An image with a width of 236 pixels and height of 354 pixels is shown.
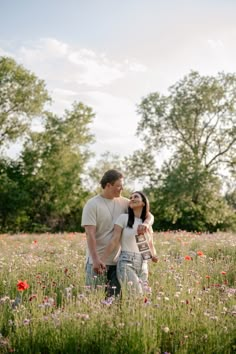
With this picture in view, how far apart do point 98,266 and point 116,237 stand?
43 centimetres

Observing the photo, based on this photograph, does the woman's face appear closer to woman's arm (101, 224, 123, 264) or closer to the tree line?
woman's arm (101, 224, 123, 264)

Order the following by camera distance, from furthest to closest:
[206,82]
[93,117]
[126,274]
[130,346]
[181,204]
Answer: [93,117] → [206,82] → [181,204] → [126,274] → [130,346]

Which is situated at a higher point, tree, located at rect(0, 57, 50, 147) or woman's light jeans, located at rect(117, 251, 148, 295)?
tree, located at rect(0, 57, 50, 147)

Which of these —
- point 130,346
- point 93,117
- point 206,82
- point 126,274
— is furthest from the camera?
point 93,117

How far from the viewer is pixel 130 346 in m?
4.76

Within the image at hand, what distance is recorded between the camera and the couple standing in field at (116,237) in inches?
252

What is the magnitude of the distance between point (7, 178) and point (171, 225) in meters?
11.8

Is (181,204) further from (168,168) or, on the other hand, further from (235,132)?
(235,132)

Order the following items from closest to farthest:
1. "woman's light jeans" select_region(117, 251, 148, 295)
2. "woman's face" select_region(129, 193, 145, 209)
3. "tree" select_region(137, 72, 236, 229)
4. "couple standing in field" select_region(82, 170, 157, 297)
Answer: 1. "woman's light jeans" select_region(117, 251, 148, 295)
2. "couple standing in field" select_region(82, 170, 157, 297)
3. "woman's face" select_region(129, 193, 145, 209)
4. "tree" select_region(137, 72, 236, 229)

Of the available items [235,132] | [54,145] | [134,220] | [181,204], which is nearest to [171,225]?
[181,204]

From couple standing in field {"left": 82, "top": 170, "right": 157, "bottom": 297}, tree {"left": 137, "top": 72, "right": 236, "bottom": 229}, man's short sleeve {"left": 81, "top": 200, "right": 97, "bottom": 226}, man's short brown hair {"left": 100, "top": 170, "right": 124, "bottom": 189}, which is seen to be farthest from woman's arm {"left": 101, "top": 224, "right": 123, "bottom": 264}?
tree {"left": 137, "top": 72, "right": 236, "bottom": 229}

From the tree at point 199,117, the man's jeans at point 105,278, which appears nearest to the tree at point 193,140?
the tree at point 199,117

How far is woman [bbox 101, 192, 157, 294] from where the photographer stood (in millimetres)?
6410

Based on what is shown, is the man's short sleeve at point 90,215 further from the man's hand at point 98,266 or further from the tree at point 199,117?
the tree at point 199,117
